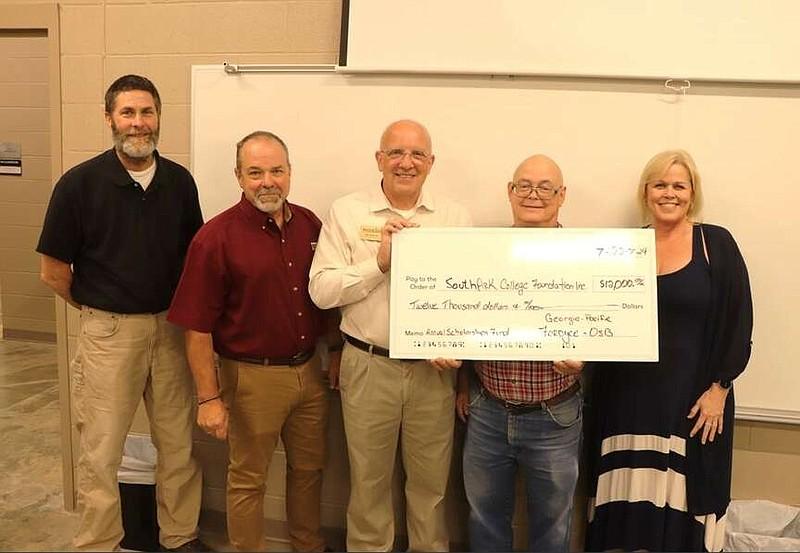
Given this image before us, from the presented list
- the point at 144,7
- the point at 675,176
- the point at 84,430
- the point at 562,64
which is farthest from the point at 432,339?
the point at 144,7

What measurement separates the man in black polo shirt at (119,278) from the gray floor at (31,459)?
1.47ft

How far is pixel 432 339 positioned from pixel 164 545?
145 cm

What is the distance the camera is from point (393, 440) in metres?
2.13

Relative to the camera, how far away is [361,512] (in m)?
2.18

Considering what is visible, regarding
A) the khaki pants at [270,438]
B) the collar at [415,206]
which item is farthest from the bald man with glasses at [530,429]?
the khaki pants at [270,438]

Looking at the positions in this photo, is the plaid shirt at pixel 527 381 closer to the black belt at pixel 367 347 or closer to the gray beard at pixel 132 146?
the black belt at pixel 367 347

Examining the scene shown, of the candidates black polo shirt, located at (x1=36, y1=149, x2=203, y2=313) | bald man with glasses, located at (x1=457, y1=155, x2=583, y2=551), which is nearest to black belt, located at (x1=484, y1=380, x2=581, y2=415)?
bald man with glasses, located at (x1=457, y1=155, x2=583, y2=551)

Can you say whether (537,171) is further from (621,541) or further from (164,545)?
(164,545)

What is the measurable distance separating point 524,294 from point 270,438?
1019 mm

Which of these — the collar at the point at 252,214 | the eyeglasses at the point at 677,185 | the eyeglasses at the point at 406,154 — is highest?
the eyeglasses at the point at 406,154

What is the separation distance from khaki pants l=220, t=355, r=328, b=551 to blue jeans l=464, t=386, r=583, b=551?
0.58 m

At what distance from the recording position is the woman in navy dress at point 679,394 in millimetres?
1972

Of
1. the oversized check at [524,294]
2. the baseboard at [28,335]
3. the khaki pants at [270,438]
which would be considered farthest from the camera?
the baseboard at [28,335]

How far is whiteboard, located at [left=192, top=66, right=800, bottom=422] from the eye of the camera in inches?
85.7
